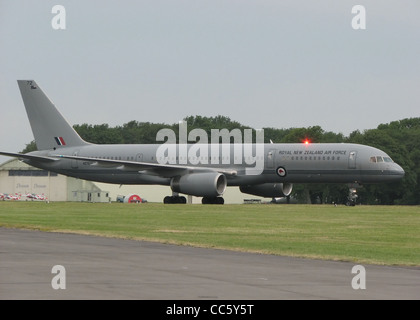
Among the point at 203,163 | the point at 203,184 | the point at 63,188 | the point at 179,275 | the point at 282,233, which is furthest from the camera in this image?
the point at 63,188

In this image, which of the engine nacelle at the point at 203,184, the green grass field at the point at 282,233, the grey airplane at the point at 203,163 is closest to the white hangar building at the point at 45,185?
the grey airplane at the point at 203,163

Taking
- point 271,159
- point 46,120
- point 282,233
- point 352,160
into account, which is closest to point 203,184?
point 271,159

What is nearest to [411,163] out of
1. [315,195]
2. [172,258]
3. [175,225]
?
[315,195]

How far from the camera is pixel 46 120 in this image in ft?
252

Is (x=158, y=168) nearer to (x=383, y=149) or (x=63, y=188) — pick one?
(x=63, y=188)

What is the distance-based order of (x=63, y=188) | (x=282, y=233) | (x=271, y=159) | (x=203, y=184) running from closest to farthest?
1. (x=282, y=233)
2. (x=203, y=184)
3. (x=271, y=159)
4. (x=63, y=188)

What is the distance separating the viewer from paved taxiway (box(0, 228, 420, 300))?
565 inches

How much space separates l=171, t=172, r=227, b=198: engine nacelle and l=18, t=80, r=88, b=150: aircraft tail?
1543 centimetres

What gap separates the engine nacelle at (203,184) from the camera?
6306cm

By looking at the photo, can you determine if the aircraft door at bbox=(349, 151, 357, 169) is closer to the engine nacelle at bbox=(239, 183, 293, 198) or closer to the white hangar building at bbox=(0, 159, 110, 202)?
the engine nacelle at bbox=(239, 183, 293, 198)

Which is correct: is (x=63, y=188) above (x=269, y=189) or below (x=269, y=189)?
above

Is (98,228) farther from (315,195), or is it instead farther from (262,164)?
Result: (315,195)

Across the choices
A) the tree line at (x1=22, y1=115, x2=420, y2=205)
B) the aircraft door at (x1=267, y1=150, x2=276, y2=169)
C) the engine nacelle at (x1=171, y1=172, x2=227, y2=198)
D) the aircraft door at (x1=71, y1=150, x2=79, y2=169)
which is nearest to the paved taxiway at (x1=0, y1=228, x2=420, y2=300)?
the engine nacelle at (x1=171, y1=172, x2=227, y2=198)

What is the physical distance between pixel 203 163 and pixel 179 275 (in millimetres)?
51596
